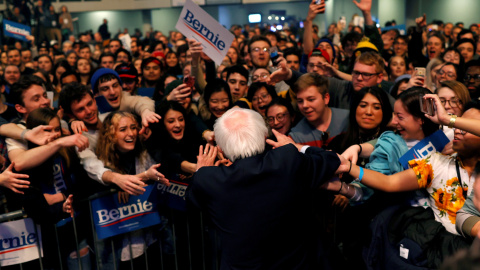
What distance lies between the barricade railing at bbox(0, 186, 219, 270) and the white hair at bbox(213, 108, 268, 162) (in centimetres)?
140

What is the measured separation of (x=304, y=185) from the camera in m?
2.50

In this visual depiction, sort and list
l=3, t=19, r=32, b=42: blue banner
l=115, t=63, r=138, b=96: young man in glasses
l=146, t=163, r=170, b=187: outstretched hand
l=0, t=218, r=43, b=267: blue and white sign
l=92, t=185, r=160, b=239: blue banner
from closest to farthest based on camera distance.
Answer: l=0, t=218, r=43, b=267: blue and white sign, l=146, t=163, r=170, b=187: outstretched hand, l=92, t=185, r=160, b=239: blue banner, l=115, t=63, r=138, b=96: young man in glasses, l=3, t=19, r=32, b=42: blue banner

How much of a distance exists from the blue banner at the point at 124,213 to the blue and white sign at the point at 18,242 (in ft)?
1.50

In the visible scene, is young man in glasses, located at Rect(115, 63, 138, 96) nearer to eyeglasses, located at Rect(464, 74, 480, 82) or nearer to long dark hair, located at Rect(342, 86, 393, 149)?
long dark hair, located at Rect(342, 86, 393, 149)

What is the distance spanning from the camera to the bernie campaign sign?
5.04m

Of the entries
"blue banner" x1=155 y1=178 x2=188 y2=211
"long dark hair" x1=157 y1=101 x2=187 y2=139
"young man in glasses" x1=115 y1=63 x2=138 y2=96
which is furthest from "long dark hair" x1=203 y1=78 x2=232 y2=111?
"young man in glasses" x1=115 y1=63 x2=138 y2=96

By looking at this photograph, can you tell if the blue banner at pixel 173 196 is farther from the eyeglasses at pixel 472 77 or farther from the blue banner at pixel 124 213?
the eyeglasses at pixel 472 77

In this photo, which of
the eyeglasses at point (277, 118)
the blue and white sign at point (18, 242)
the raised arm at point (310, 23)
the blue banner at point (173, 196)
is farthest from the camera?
the raised arm at point (310, 23)

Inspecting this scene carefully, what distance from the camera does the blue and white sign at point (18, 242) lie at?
3.27 metres

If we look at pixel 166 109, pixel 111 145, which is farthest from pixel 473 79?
pixel 111 145

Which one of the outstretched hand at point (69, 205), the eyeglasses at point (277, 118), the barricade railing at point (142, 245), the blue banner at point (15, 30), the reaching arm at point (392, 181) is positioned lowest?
the barricade railing at point (142, 245)

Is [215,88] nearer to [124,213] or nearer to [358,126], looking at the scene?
[358,126]

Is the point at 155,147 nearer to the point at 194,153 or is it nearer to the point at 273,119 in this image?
the point at 194,153

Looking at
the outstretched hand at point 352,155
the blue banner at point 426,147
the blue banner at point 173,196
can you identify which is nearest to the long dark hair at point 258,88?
the blue banner at point 173,196
